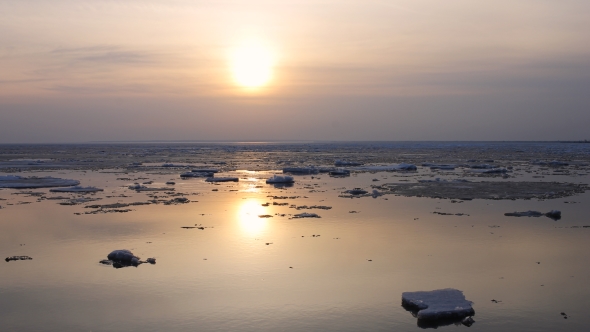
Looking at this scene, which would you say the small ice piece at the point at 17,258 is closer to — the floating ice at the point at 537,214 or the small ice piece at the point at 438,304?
the small ice piece at the point at 438,304

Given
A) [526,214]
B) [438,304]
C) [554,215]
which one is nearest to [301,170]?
[526,214]

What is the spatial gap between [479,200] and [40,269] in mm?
15200

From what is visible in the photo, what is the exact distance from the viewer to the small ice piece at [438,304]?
769 centimetres

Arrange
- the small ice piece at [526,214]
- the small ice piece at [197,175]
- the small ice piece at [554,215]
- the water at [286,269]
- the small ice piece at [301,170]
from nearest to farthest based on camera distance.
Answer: the water at [286,269] → the small ice piece at [554,215] → the small ice piece at [526,214] → the small ice piece at [197,175] → the small ice piece at [301,170]

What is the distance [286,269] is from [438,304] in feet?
10.4

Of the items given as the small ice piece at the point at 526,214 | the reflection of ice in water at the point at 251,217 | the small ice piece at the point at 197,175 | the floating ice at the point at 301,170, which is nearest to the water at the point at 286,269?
the reflection of ice in water at the point at 251,217

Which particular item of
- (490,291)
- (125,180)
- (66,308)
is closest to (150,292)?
(66,308)

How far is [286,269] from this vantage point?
10.2 m

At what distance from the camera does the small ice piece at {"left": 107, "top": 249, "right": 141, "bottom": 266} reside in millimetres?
10618

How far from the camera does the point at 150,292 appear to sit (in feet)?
29.2

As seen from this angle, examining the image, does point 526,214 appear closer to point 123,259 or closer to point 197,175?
point 123,259

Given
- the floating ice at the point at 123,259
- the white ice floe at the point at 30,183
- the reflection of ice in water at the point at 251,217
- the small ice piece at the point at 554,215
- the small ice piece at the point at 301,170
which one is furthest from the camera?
the small ice piece at the point at 301,170

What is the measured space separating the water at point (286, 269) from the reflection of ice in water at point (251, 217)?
6 cm

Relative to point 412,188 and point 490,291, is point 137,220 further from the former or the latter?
point 412,188
